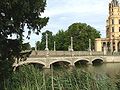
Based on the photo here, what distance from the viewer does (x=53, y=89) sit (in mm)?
11305

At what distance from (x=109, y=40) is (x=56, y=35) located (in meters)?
15.5

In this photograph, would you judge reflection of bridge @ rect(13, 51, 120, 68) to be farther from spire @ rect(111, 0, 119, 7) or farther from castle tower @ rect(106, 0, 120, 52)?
spire @ rect(111, 0, 119, 7)

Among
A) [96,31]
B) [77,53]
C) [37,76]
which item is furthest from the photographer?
[96,31]

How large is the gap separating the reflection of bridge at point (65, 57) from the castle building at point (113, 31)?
1706cm

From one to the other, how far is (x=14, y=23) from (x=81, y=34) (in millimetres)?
71694

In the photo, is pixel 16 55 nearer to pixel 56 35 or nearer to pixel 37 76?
pixel 37 76

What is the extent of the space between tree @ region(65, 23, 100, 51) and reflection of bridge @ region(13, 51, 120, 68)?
32.8 feet

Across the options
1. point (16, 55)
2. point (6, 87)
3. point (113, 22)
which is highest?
point (113, 22)

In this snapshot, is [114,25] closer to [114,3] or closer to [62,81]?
[114,3]

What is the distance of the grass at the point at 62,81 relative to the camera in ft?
36.6

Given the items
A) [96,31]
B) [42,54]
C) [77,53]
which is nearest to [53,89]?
[42,54]

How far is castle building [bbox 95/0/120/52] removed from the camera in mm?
94250

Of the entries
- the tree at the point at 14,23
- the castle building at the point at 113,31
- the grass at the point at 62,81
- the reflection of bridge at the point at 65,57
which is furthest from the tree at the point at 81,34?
the grass at the point at 62,81

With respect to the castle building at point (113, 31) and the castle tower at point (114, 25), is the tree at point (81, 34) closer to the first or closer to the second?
the castle building at point (113, 31)
